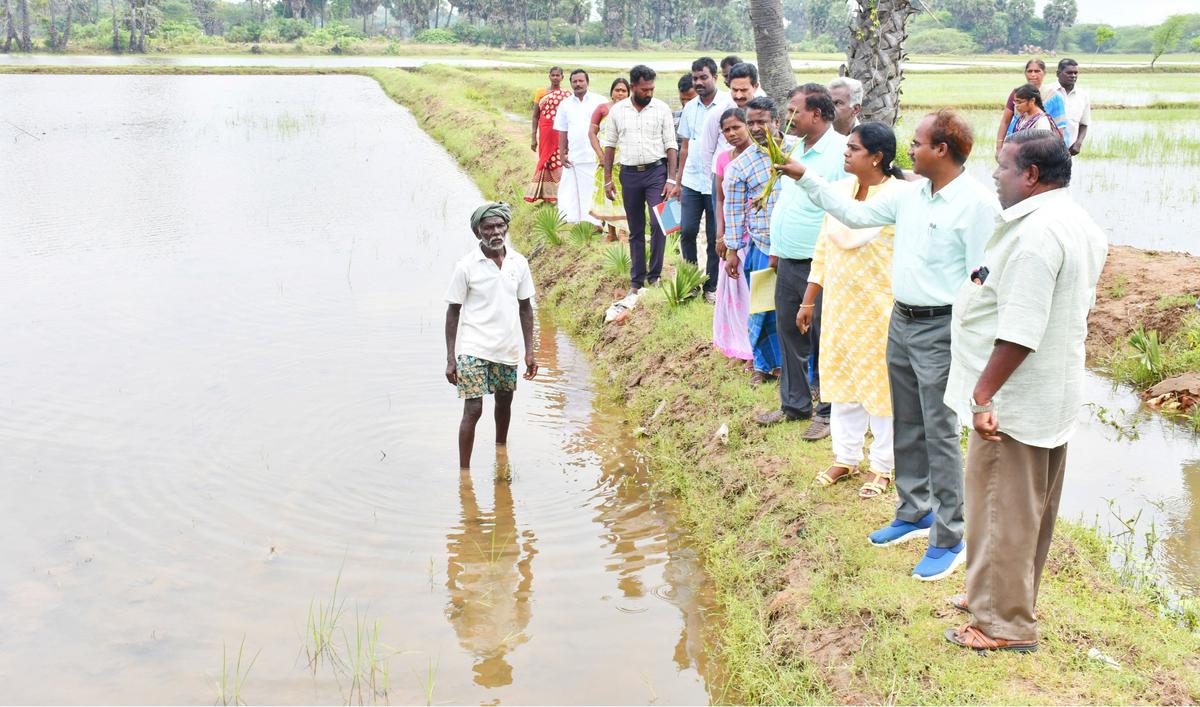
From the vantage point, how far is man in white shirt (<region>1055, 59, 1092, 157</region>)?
945 centimetres

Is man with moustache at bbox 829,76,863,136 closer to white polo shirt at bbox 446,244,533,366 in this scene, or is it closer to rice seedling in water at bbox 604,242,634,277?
white polo shirt at bbox 446,244,533,366

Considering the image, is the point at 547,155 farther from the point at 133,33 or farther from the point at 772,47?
the point at 133,33

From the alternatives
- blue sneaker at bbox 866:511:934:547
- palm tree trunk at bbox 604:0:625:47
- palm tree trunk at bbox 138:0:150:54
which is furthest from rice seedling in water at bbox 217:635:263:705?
palm tree trunk at bbox 604:0:625:47

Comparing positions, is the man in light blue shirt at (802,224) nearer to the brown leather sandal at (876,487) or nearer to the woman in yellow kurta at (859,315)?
the woman in yellow kurta at (859,315)

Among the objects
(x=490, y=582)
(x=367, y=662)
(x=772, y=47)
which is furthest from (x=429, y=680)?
(x=772, y=47)

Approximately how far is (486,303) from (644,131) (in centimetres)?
321

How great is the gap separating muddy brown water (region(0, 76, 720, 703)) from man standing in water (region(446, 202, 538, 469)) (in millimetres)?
649

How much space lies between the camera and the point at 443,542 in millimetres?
5172

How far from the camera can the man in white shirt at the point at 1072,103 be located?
372 inches

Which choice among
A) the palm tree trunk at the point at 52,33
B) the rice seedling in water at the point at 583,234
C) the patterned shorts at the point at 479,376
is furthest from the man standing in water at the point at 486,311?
the palm tree trunk at the point at 52,33

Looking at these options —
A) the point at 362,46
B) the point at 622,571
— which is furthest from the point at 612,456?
the point at 362,46

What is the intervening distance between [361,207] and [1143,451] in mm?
10979

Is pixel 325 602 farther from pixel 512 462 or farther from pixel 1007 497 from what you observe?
pixel 1007 497

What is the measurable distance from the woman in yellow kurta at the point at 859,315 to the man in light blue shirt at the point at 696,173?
10.0 feet
